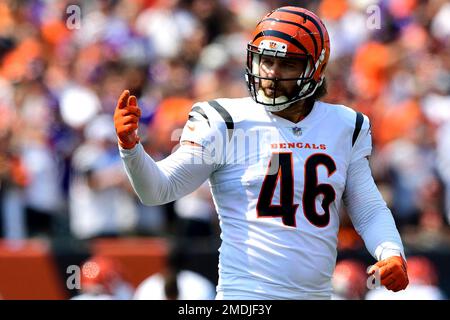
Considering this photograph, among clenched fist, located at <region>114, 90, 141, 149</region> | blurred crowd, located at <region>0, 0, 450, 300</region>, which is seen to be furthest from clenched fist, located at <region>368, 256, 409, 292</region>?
blurred crowd, located at <region>0, 0, 450, 300</region>

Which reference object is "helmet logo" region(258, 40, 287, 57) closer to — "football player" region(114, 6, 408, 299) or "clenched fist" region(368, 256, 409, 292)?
"football player" region(114, 6, 408, 299)

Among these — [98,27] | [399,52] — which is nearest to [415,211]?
[399,52]

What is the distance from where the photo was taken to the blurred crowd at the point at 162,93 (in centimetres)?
866

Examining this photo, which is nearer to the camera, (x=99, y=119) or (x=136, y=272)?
(x=136, y=272)

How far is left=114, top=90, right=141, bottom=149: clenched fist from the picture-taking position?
4.14 meters

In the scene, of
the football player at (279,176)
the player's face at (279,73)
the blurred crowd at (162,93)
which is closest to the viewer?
the football player at (279,176)

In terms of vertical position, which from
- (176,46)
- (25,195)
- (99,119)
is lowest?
(25,195)

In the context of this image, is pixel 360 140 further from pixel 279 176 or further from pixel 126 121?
pixel 126 121

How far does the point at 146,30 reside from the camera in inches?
406

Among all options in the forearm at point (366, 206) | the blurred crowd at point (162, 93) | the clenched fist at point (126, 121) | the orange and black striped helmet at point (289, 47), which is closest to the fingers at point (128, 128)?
the clenched fist at point (126, 121)

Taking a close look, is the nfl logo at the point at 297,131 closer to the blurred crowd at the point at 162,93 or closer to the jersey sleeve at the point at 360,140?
the jersey sleeve at the point at 360,140
